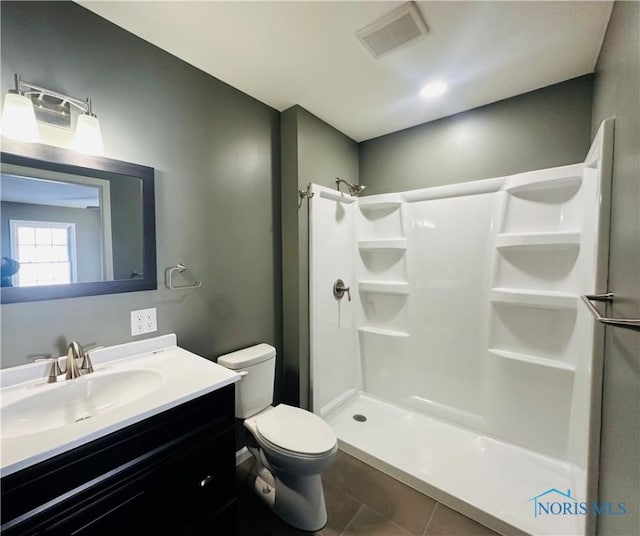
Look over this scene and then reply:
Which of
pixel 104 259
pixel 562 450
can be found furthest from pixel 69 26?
pixel 562 450

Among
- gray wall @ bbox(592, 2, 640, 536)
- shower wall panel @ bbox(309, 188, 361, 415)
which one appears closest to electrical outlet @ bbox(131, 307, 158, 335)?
shower wall panel @ bbox(309, 188, 361, 415)

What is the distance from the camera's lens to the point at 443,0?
120cm

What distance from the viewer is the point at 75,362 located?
1122 mm

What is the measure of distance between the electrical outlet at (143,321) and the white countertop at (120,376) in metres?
0.05

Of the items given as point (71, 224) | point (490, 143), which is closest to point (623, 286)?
point (490, 143)

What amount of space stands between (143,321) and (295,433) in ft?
3.20

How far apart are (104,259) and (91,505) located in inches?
36.4

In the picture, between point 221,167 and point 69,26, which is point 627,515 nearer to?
point 221,167

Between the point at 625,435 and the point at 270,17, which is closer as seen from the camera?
the point at 625,435

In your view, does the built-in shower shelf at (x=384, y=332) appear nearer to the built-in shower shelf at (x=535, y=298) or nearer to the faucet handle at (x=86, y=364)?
the built-in shower shelf at (x=535, y=298)

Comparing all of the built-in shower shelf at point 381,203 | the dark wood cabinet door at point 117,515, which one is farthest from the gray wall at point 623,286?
the dark wood cabinet door at point 117,515

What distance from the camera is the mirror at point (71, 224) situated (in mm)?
1046

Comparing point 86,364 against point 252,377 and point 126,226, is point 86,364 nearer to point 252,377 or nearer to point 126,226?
point 126,226

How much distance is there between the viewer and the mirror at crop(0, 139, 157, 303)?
3.43 ft
